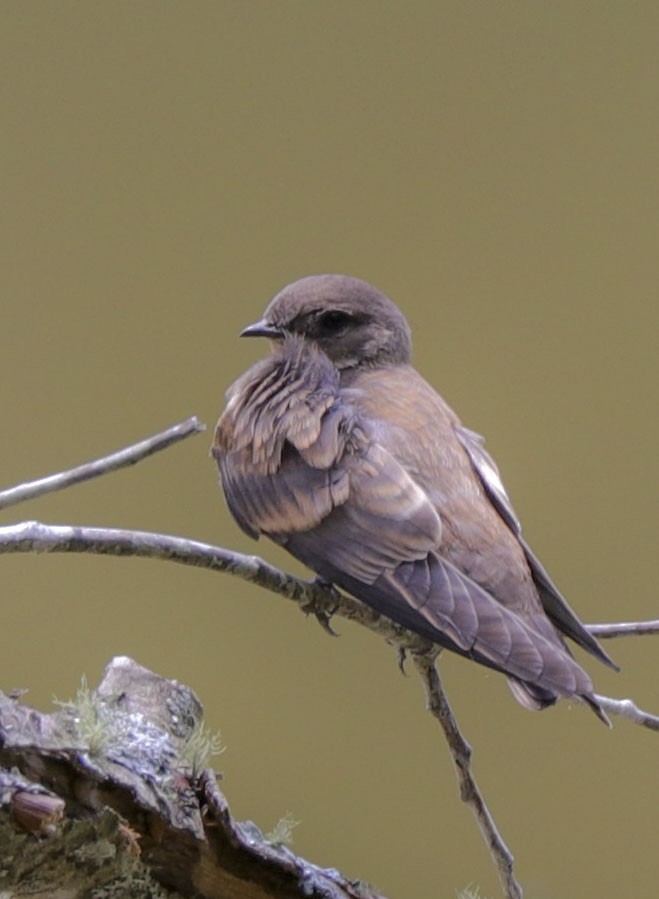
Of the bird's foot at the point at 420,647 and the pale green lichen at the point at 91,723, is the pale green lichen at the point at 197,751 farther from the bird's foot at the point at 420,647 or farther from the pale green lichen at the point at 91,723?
the bird's foot at the point at 420,647

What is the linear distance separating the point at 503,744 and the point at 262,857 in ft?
6.75

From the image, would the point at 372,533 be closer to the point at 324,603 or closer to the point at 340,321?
the point at 324,603

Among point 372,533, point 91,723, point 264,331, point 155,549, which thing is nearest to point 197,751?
point 91,723

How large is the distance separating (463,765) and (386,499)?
0.36 meters

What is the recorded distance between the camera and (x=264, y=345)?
2.98 metres

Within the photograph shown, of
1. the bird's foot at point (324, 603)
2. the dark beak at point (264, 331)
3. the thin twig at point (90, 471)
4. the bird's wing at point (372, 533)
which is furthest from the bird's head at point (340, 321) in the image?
the thin twig at point (90, 471)

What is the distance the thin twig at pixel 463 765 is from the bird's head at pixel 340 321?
614 millimetres

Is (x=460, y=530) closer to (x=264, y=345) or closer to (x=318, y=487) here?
(x=318, y=487)

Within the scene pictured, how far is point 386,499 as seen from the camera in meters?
1.78

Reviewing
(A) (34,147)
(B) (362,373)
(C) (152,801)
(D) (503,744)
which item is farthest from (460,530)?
(D) (503,744)

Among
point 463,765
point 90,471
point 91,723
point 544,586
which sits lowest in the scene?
point 463,765

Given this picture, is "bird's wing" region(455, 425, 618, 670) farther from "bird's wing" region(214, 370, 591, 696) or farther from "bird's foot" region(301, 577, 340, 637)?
"bird's foot" region(301, 577, 340, 637)

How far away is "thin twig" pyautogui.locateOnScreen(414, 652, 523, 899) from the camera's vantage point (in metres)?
1.79

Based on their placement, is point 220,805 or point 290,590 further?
point 290,590
